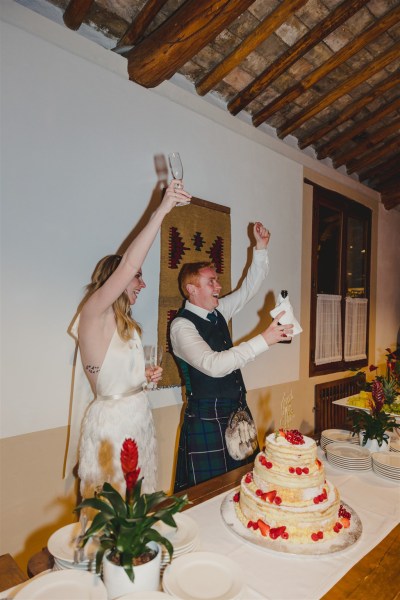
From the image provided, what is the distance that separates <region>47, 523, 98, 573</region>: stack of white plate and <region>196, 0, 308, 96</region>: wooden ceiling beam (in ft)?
10.4

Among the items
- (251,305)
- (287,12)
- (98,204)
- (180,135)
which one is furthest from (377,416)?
(287,12)

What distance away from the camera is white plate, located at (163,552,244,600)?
99 cm

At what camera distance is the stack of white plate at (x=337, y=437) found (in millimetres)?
2143

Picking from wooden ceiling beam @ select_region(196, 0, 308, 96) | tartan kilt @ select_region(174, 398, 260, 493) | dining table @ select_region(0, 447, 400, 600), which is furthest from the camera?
wooden ceiling beam @ select_region(196, 0, 308, 96)

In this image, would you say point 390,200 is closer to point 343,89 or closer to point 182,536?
point 343,89

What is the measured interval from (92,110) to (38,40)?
1.52ft

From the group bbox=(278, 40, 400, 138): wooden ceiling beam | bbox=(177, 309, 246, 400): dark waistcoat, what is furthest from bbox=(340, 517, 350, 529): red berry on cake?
bbox=(278, 40, 400, 138): wooden ceiling beam

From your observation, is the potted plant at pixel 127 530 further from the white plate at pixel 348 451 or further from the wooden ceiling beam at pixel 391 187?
the wooden ceiling beam at pixel 391 187

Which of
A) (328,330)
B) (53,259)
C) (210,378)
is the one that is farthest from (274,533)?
(328,330)

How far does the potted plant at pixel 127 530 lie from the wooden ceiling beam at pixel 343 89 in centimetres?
385

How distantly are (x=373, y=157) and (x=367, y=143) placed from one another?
1.21 ft

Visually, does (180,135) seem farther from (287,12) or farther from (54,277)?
(54,277)

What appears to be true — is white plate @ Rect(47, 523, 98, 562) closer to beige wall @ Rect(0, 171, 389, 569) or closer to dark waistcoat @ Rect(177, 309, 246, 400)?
beige wall @ Rect(0, 171, 389, 569)

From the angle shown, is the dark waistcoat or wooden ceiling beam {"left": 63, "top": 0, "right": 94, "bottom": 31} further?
the dark waistcoat
